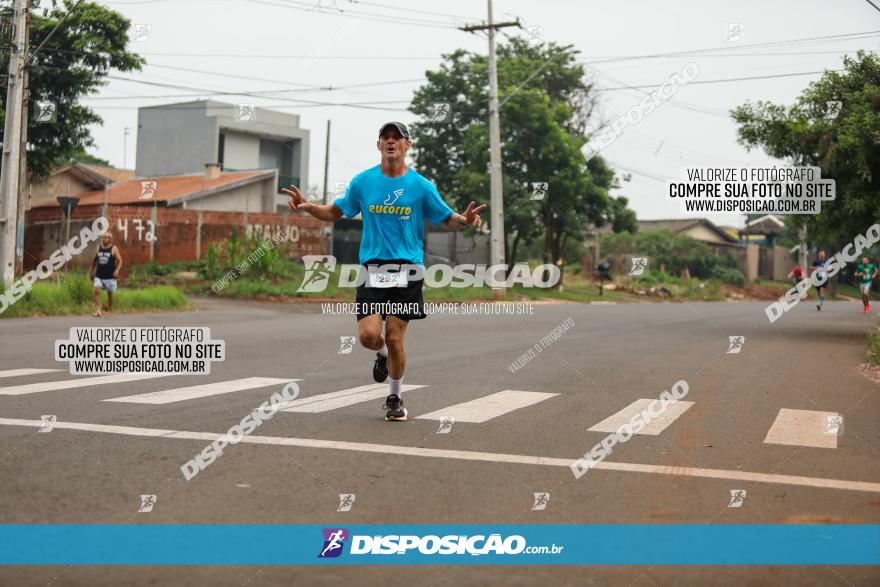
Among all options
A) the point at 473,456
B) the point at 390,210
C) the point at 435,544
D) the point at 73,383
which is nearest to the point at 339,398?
the point at 390,210

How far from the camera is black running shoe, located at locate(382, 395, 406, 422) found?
7.50 m

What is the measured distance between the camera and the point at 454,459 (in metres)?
→ 6.05

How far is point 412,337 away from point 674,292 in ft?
99.3

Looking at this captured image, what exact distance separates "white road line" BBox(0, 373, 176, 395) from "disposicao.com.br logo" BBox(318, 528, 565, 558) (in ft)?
18.4

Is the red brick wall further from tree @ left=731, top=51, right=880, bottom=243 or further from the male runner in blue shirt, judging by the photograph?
the male runner in blue shirt

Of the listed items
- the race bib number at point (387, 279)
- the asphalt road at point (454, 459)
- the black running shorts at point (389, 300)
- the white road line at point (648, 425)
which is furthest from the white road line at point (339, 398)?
the white road line at point (648, 425)

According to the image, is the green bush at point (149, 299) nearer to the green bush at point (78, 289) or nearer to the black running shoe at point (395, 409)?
the green bush at point (78, 289)

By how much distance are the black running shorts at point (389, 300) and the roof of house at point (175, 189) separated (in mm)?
30974

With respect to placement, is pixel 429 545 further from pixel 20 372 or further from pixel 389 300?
pixel 20 372

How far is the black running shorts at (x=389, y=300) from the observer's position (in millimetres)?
7426

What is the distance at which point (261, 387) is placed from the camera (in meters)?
9.58

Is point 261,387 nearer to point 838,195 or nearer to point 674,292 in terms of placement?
point 838,195

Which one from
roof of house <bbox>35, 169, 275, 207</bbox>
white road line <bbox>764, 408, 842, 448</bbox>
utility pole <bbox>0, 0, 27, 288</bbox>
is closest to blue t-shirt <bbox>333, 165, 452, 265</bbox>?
white road line <bbox>764, 408, 842, 448</bbox>

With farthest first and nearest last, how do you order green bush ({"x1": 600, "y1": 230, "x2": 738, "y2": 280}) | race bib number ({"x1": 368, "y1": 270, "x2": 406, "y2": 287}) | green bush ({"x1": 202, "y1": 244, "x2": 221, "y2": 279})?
green bush ({"x1": 600, "y1": 230, "x2": 738, "y2": 280}) < green bush ({"x1": 202, "y1": 244, "x2": 221, "y2": 279}) < race bib number ({"x1": 368, "y1": 270, "x2": 406, "y2": 287})
